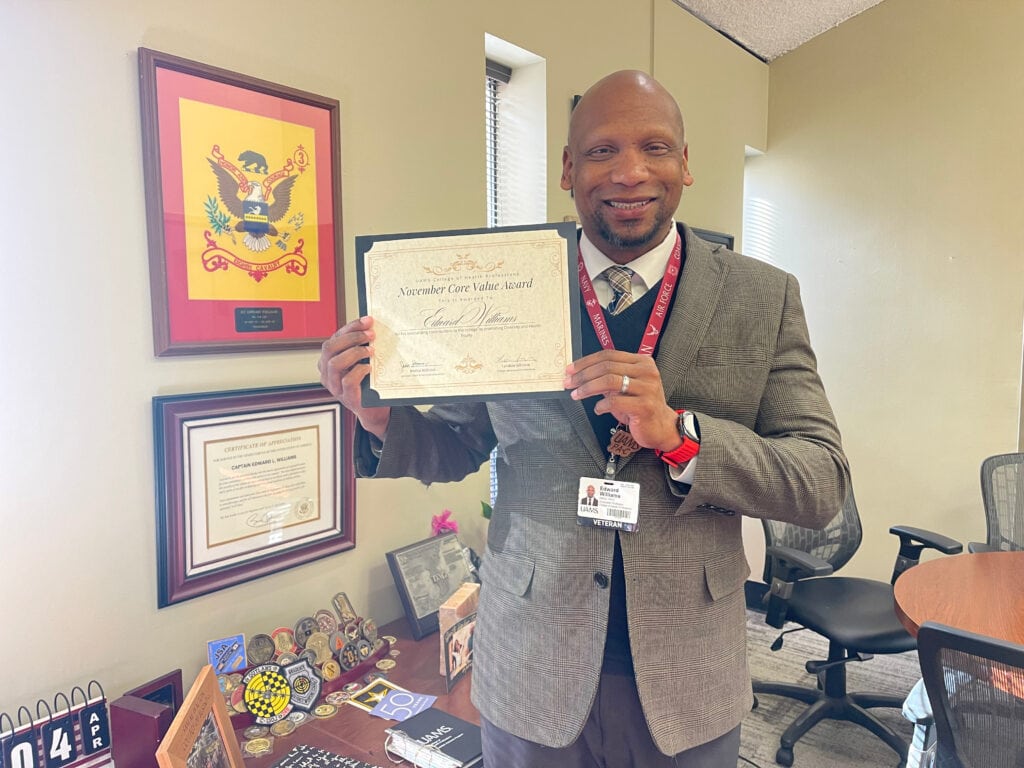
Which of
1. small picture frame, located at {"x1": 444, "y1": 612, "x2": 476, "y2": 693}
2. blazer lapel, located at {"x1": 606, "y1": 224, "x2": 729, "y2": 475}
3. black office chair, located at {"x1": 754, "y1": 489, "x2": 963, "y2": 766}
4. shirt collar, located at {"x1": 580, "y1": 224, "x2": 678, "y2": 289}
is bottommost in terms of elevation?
black office chair, located at {"x1": 754, "y1": 489, "x2": 963, "y2": 766}

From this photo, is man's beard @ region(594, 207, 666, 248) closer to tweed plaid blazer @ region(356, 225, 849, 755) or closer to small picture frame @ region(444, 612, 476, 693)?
tweed plaid blazer @ region(356, 225, 849, 755)

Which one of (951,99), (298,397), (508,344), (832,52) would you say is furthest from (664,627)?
(832,52)

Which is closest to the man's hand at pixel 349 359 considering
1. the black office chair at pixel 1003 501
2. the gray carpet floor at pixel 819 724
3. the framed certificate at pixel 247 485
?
the framed certificate at pixel 247 485

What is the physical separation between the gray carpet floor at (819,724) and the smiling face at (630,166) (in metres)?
2.12

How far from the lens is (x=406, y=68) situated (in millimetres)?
1815

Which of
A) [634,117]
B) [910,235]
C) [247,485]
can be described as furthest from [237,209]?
[910,235]

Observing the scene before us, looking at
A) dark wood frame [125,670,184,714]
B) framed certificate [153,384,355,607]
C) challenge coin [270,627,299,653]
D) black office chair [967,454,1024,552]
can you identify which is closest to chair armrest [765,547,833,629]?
black office chair [967,454,1024,552]

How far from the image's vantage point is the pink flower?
1958mm

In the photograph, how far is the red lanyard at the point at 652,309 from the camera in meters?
0.96

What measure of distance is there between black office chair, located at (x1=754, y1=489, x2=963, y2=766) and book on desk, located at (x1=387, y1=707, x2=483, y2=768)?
1.48m

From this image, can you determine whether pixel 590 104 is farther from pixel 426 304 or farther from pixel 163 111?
pixel 163 111

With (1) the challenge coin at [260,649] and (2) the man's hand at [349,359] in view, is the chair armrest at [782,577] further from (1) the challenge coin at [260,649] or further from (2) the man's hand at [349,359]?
(2) the man's hand at [349,359]

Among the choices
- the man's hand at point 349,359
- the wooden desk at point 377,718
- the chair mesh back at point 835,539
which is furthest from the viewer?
the chair mesh back at point 835,539

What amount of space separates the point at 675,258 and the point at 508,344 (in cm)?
30
